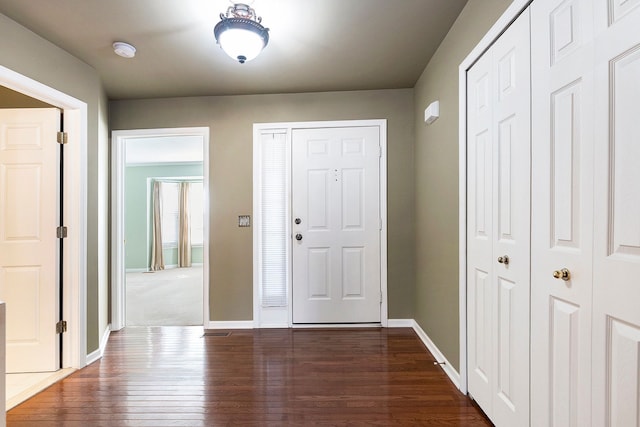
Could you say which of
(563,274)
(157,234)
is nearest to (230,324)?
(563,274)

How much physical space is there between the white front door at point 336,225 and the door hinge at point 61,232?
1.94 m

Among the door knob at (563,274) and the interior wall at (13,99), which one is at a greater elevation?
the interior wall at (13,99)

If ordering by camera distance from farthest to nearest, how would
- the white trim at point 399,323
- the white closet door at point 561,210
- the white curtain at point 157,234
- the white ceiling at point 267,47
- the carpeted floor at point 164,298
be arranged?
the white curtain at point 157,234 < the carpeted floor at point 164,298 < the white trim at point 399,323 < the white ceiling at point 267,47 < the white closet door at point 561,210

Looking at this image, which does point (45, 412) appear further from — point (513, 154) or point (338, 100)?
point (338, 100)

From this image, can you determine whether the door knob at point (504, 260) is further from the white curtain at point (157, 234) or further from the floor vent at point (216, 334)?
the white curtain at point (157, 234)

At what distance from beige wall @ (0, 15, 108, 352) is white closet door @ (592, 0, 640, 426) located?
312 cm

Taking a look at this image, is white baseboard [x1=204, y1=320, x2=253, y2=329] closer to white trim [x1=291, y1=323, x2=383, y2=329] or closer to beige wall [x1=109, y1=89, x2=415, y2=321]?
beige wall [x1=109, y1=89, x2=415, y2=321]

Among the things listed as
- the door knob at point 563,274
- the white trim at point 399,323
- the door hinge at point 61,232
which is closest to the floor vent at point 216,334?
the door hinge at point 61,232

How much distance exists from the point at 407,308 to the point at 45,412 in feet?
9.63

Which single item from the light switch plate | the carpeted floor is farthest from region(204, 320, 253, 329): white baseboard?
the light switch plate

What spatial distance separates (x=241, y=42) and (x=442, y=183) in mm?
1714

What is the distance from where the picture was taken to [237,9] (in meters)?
1.92

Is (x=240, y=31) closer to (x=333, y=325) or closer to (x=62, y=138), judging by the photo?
(x=62, y=138)

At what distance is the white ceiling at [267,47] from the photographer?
197 cm
